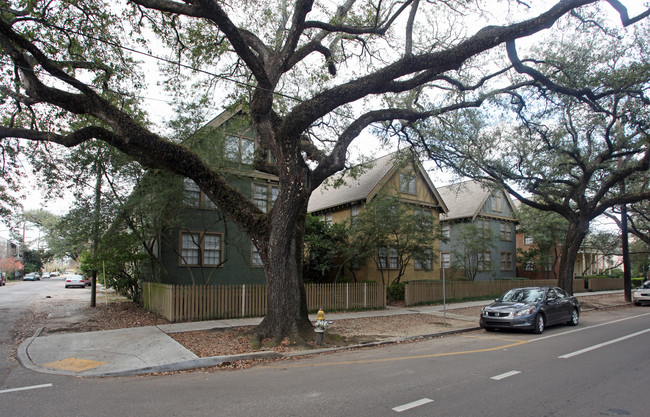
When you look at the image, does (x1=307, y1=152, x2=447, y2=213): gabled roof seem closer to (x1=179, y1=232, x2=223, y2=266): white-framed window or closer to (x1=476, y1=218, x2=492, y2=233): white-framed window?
(x1=476, y1=218, x2=492, y2=233): white-framed window

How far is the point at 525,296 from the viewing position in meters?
13.3

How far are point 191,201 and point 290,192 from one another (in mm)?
6475

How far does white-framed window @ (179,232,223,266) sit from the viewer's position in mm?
18406

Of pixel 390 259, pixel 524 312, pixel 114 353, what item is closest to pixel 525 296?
pixel 524 312

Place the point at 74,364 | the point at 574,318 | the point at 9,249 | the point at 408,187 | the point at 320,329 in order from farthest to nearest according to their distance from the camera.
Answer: the point at 9,249 < the point at 408,187 < the point at 574,318 < the point at 320,329 < the point at 74,364

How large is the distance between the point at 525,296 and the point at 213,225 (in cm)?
1300

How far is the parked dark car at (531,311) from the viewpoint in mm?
12016

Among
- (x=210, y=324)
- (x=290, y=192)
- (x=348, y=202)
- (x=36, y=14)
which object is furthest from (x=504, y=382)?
(x=348, y=202)

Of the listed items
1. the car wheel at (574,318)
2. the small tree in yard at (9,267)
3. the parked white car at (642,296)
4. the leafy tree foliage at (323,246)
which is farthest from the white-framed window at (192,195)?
the small tree in yard at (9,267)

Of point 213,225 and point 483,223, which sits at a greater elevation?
point 483,223

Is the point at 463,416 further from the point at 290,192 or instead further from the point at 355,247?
the point at 355,247

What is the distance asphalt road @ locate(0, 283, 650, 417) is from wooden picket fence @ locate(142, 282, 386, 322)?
5.73 m

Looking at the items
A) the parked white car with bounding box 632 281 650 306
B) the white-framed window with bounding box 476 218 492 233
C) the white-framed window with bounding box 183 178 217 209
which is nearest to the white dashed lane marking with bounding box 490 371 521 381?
the white-framed window with bounding box 183 178 217 209

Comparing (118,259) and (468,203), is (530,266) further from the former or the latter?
(118,259)
